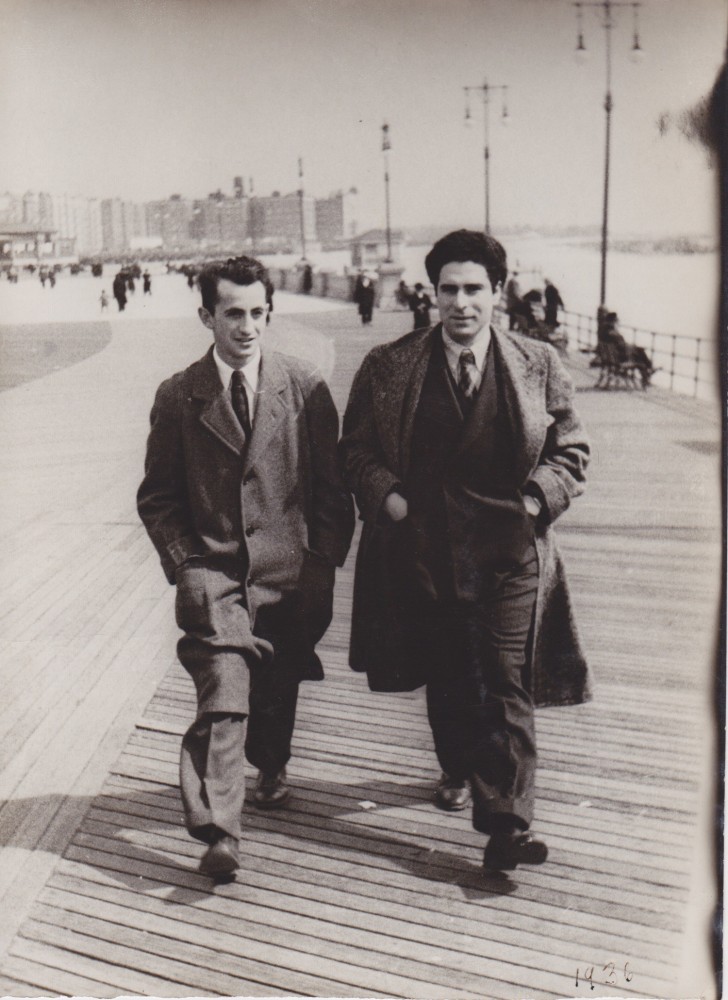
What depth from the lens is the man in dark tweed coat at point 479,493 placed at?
9.07ft

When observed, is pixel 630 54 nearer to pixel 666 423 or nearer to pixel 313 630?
pixel 313 630

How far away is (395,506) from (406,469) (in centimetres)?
11

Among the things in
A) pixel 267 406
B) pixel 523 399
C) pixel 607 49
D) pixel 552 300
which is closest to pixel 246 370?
pixel 267 406

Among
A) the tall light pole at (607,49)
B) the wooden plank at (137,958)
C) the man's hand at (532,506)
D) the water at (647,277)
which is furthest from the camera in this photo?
the water at (647,277)

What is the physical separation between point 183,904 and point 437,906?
0.68m

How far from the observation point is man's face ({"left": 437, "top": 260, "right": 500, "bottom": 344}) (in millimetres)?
2676

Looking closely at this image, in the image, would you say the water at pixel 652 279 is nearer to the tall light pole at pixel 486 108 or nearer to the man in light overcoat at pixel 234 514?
the tall light pole at pixel 486 108

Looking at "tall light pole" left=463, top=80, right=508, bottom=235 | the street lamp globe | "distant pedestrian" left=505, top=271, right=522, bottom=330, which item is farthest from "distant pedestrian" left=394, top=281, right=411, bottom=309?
the street lamp globe

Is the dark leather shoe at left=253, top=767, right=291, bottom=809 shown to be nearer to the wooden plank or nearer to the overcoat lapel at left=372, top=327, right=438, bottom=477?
the wooden plank

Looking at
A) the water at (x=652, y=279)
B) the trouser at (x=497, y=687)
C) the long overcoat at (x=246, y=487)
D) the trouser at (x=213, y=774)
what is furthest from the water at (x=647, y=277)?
the trouser at (x=213, y=774)

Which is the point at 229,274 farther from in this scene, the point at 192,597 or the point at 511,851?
the point at 511,851

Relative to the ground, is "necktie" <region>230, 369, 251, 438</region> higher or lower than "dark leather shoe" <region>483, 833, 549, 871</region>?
higher

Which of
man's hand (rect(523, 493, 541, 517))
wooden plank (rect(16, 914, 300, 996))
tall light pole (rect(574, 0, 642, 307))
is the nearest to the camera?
wooden plank (rect(16, 914, 300, 996))

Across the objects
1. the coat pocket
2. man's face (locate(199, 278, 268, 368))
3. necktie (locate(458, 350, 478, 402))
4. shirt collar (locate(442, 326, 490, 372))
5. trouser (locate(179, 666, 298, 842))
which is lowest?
trouser (locate(179, 666, 298, 842))
